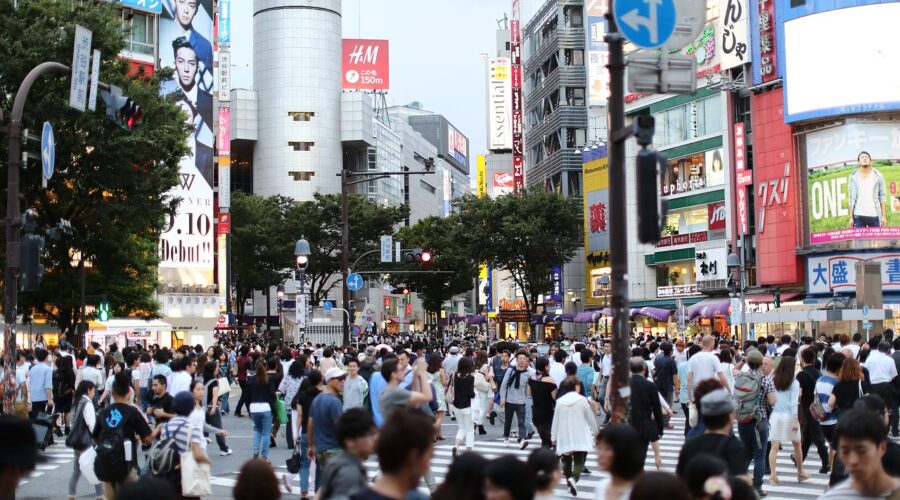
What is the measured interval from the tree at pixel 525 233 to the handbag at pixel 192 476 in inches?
2019

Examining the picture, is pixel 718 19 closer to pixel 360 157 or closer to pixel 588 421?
pixel 588 421

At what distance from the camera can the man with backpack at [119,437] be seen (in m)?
10.5

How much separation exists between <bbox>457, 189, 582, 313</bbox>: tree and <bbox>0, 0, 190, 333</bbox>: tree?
29.6 metres

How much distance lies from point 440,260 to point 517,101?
74.7 feet

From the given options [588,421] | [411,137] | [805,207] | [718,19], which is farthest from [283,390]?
[411,137]

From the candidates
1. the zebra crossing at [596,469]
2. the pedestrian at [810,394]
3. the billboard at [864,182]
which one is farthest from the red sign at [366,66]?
the pedestrian at [810,394]

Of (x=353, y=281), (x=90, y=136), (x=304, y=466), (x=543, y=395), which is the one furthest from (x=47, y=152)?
(x=353, y=281)

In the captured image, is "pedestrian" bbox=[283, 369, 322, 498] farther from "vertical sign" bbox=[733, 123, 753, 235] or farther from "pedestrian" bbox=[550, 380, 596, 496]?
"vertical sign" bbox=[733, 123, 753, 235]

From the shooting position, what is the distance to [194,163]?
61625 millimetres

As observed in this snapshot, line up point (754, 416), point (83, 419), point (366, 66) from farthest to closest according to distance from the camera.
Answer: point (366, 66) → point (754, 416) → point (83, 419)

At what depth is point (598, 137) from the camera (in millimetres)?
77438

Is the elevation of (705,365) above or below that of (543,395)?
above

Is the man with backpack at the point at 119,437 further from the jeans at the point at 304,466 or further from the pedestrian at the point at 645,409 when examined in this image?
the pedestrian at the point at 645,409

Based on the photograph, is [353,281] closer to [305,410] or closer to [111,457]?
[305,410]
